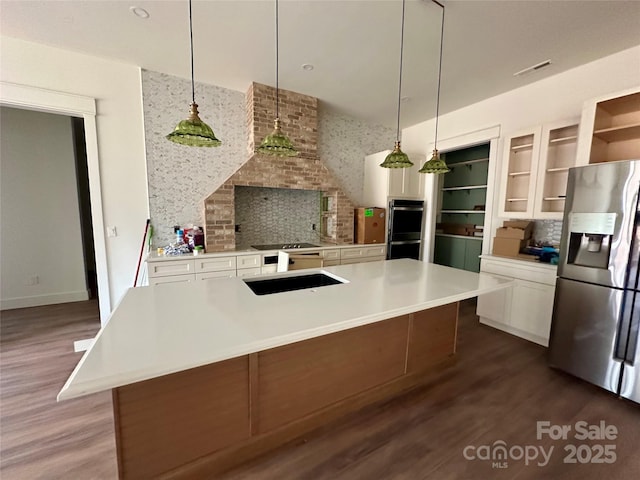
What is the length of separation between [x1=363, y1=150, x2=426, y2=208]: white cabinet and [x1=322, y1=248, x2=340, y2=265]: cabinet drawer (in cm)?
118

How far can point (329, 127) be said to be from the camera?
4.48 meters

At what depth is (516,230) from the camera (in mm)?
3252

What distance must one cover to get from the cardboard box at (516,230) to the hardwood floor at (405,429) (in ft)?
4.60

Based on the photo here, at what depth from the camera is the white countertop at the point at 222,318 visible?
3.22 ft

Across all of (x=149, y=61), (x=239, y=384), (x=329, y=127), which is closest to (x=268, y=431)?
(x=239, y=384)

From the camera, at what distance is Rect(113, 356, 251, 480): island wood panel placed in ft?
4.01

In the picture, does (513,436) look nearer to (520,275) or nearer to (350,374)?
(350,374)

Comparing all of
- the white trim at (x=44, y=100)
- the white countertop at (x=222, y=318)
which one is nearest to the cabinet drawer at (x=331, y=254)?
the white countertop at (x=222, y=318)

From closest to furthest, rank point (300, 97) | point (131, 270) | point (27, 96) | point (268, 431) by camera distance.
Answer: point (268, 431), point (27, 96), point (131, 270), point (300, 97)

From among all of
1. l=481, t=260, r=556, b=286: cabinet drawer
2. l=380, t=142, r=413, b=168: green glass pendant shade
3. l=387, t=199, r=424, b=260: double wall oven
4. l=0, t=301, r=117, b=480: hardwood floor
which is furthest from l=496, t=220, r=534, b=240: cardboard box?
l=0, t=301, r=117, b=480: hardwood floor

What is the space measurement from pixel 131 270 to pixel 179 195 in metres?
1.13

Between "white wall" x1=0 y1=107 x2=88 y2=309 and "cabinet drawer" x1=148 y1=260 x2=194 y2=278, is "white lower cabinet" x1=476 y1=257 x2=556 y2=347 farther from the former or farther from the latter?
"white wall" x1=0 y1=107 x2=88 y2=309

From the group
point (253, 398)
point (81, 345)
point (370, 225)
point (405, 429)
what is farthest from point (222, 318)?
point (370, 225)

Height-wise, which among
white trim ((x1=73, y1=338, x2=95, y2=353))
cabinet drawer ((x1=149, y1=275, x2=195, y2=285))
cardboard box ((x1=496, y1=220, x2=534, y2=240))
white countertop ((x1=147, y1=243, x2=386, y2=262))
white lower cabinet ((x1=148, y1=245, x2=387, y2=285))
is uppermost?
cardboard box ((x1=496, y1=220, x2=534, y2=240))
